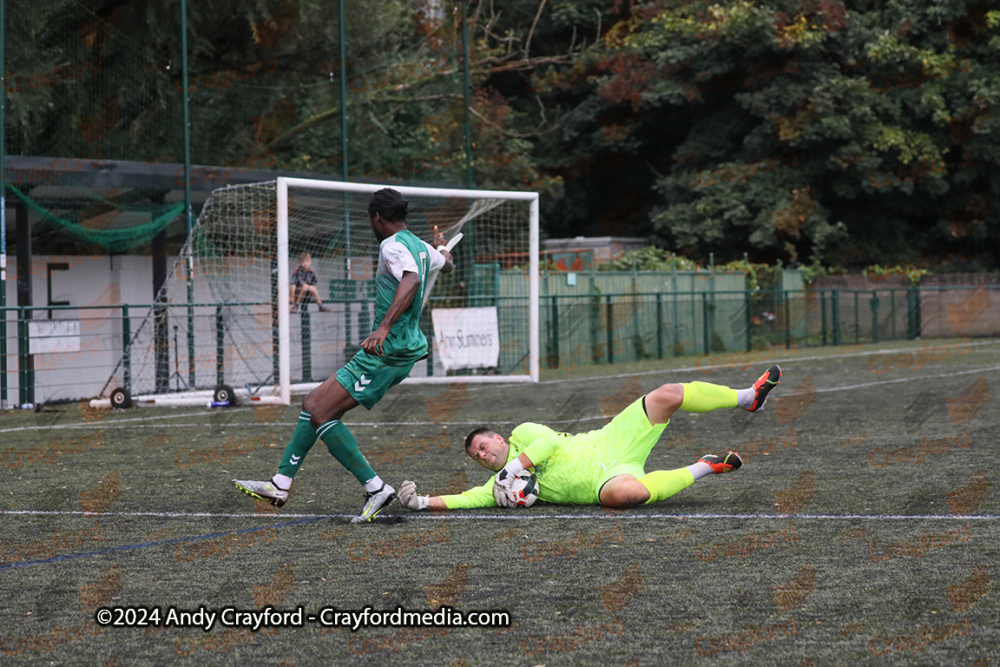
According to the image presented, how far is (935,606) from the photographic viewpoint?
4.59 meters

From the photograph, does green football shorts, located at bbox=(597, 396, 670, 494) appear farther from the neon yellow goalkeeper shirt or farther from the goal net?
the goal net

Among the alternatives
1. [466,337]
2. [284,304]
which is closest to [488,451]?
[284,304]

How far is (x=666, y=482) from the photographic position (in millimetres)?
6906

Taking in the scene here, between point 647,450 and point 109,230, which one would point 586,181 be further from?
point 647,450

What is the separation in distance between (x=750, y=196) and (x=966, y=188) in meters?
6.04

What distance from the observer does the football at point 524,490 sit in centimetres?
687

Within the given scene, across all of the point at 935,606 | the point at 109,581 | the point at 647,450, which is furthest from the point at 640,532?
the point at 109,581

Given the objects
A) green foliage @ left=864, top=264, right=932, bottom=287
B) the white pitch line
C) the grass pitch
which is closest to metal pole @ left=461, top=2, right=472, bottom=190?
the grass pitch

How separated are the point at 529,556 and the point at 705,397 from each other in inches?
67.2

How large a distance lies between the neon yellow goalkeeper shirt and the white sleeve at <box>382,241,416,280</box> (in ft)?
3.51

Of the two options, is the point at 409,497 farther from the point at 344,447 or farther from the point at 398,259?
the point at 398,259

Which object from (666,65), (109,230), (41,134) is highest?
(666,65)

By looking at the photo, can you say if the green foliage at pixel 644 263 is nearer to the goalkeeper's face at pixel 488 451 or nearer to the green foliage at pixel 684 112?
the green foliage at pixel 684 112

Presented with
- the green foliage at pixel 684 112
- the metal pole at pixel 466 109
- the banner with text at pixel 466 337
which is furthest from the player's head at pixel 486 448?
the metal pole at pixel 466 109
